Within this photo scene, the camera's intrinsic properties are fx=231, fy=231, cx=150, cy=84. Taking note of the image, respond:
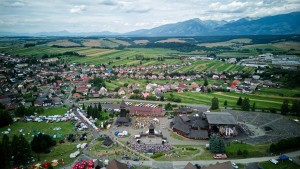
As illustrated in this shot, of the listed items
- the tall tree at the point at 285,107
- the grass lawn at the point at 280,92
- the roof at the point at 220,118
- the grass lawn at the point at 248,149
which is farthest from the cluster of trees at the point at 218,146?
the grass lawn at the point at 280,92

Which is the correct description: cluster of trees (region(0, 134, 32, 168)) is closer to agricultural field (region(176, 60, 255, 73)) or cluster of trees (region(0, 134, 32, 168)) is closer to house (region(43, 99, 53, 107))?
house (region(43, 99, 53, 107))

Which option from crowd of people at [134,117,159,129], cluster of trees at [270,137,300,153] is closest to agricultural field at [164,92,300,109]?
crowd of people at [134,117,159,129]

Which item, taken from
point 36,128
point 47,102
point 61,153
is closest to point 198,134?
point 61,153

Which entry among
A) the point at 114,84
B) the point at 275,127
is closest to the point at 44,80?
the point at 114,84

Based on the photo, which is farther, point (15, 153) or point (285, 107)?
point (285, 107)

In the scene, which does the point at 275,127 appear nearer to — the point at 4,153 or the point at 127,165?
the point at 127,165

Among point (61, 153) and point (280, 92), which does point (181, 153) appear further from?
point (280, 92)
